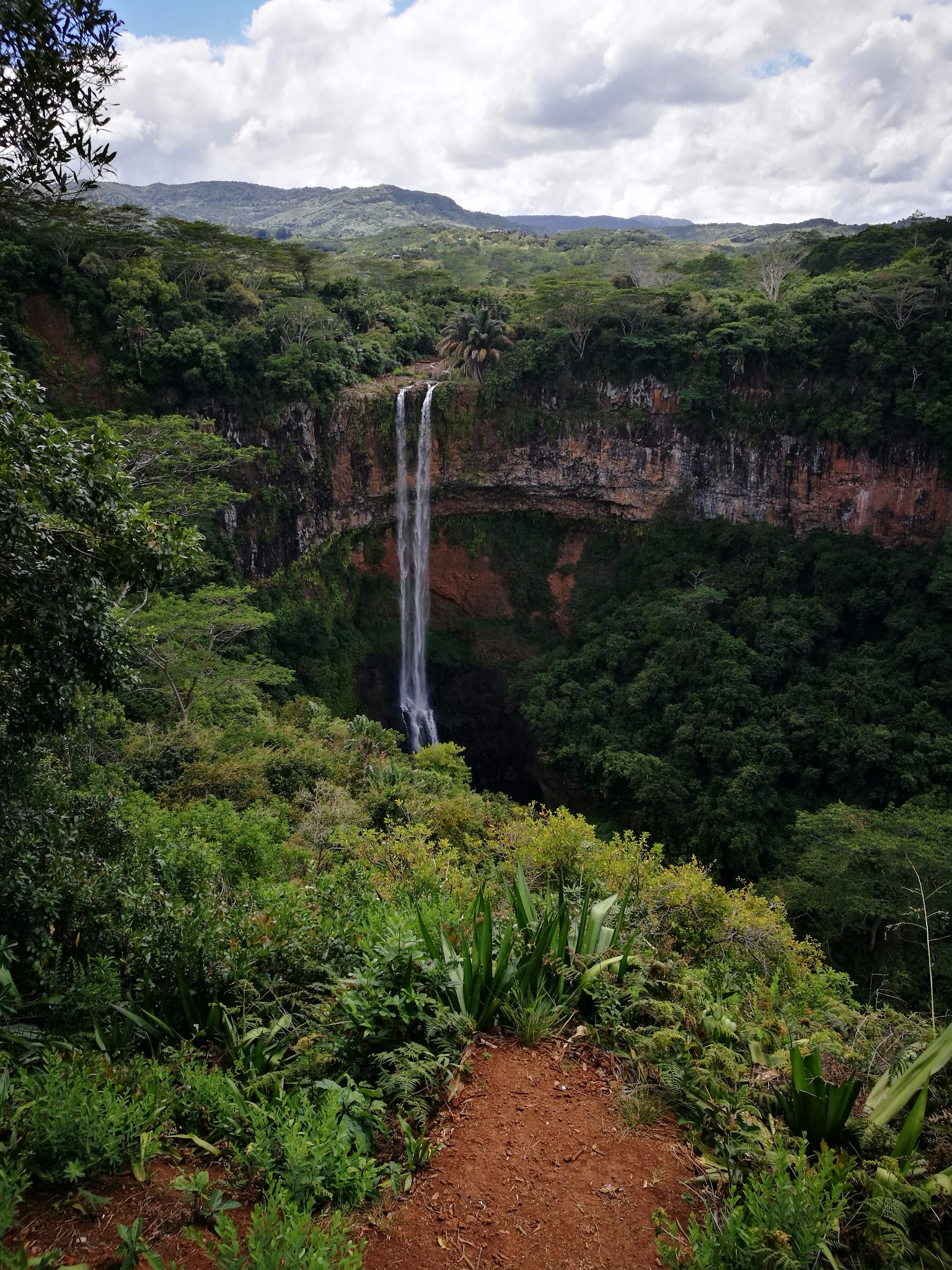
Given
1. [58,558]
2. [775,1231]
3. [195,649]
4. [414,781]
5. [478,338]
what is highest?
[478,338]

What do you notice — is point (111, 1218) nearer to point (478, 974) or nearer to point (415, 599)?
point (478, 974)

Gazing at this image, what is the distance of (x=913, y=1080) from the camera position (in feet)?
9.34

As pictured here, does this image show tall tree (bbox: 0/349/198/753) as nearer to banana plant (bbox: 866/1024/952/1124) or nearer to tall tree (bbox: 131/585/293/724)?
banana plant (bbox: 866/1024/952/1124)

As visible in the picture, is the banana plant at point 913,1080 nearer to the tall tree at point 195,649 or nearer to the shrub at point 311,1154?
the shrub at point 311,1154

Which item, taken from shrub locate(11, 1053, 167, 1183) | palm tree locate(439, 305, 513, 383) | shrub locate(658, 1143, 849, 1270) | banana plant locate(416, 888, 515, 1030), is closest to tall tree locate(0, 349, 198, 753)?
shrub locate(11, 1053, 167, 1183)

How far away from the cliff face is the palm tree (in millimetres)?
965

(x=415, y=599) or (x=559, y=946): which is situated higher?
(x=559, y=946)

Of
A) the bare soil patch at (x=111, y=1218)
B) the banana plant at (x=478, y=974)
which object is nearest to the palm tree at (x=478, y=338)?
the banana plant at (x=478, y=974)

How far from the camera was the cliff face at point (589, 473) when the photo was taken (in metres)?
21.8

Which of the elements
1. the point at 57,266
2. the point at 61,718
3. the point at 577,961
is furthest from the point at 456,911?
the point at 57,266

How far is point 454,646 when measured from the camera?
2817 centimetres

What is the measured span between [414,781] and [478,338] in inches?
651

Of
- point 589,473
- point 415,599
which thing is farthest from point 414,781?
point 589,473

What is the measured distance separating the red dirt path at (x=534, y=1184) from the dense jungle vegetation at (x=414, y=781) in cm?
14
